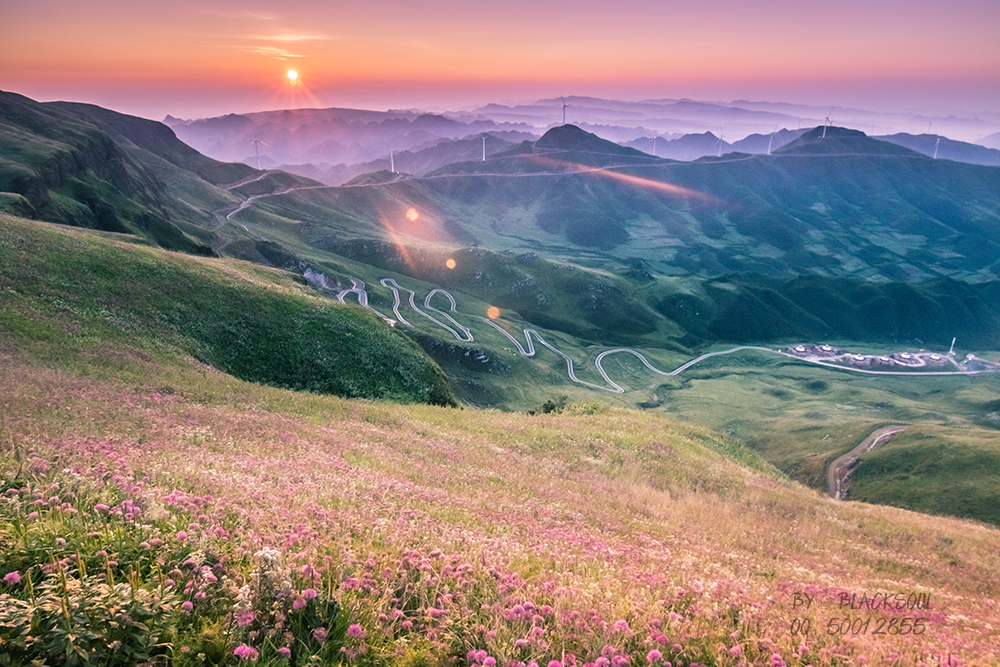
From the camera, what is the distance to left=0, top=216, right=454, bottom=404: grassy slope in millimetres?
35062

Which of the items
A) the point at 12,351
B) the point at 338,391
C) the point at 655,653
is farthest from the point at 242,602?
the point at 338,391

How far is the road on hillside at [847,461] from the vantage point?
87.6m

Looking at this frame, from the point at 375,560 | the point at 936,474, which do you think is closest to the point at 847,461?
the point at 936,474

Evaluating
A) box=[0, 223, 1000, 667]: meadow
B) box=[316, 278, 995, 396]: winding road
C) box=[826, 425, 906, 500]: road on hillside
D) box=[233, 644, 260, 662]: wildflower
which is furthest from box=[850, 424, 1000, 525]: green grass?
box=[233, 644, 260, 662]: wildflower

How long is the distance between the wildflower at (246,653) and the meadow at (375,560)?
5cm

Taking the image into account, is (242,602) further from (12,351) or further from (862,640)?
(12,351)

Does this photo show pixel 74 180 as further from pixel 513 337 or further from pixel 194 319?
pixel 513 337

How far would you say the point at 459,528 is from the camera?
13.2 m

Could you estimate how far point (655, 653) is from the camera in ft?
25.1

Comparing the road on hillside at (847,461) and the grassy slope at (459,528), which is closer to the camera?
the grassy slope at (459,528)

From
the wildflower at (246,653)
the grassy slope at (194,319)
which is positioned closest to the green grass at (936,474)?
the grassy slope at (194,319)

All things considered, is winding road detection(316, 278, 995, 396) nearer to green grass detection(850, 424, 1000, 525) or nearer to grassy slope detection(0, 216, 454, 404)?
green grass detection(850, 424, 1000, 525)

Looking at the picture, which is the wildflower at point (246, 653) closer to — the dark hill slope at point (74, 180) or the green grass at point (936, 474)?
the green grass at point (936, 474)

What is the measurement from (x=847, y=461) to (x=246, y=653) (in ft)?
366
